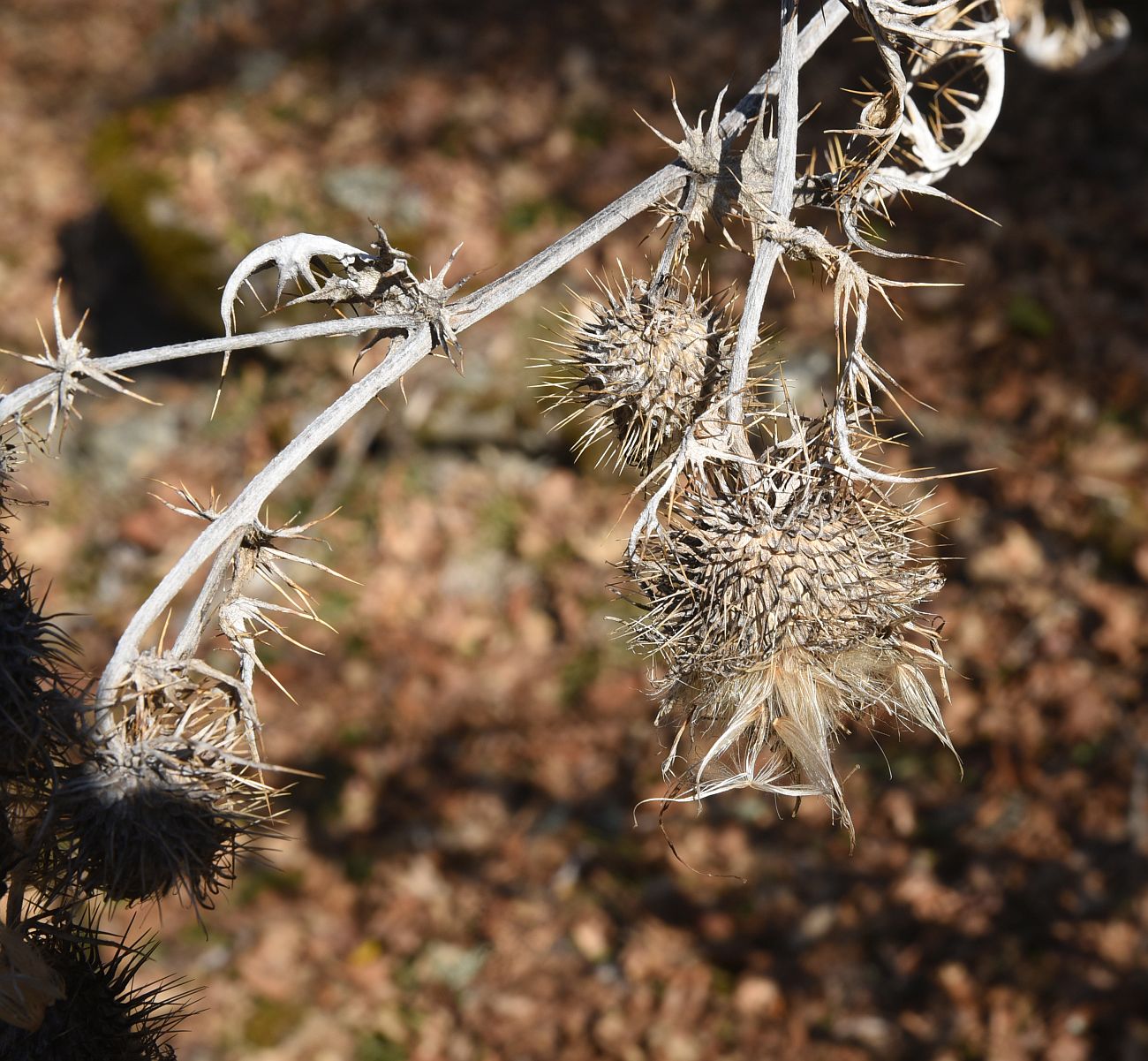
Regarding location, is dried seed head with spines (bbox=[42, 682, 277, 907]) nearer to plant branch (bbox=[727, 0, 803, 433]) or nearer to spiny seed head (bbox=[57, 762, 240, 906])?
spiny seed head (bbox=[57, 762, 240, 906])

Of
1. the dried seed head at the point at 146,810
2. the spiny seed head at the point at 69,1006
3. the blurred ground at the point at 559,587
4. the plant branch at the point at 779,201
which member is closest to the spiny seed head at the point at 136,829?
the dried seed head at the point at 146,810

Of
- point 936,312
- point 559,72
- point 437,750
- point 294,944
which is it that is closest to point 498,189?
point 559,72

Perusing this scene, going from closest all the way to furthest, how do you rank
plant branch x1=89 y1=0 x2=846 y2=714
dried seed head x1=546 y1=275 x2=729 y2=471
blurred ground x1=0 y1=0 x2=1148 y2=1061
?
plant branch x1=89 y1=0 x2=846 y2=714
dried seed head x1=546 y1=275 x2=729 y2=471
blurred ground x1=0 y1=0 x2=1148 y2=1061

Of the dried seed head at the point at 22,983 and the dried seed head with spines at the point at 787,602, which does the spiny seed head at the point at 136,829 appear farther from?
the dried seed head with spines at the point at 787,602

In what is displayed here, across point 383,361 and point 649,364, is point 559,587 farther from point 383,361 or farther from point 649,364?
point 383,361

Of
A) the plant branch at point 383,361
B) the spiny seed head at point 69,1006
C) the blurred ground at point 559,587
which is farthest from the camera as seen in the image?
the blurred ground at point 559,587

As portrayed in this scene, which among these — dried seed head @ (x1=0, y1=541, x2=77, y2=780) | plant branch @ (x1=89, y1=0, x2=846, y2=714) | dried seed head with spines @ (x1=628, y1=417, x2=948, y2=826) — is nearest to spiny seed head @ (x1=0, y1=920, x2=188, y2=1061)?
dried seed head @ (x1=0, y1=541, x2=77, y2=780)
